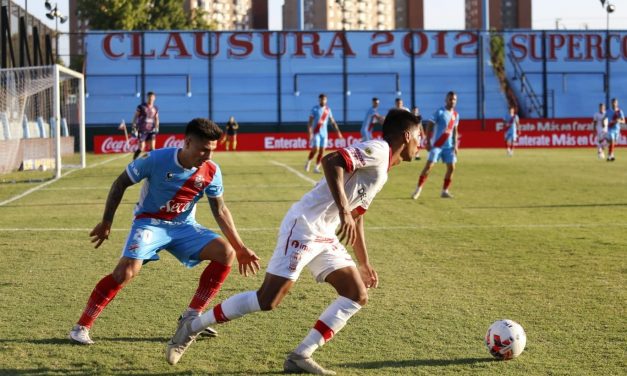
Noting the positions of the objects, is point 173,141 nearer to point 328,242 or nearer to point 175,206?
point 175,206

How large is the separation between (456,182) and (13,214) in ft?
34.1

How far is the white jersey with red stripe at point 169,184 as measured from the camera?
630cm

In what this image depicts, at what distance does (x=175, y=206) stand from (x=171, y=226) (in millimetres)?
143

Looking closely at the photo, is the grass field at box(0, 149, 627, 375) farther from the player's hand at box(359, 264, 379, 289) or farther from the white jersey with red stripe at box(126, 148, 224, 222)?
the white jersey with red stripe at box(126, 148, 224, 222)

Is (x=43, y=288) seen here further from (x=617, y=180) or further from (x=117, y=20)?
(x=117, y=20)

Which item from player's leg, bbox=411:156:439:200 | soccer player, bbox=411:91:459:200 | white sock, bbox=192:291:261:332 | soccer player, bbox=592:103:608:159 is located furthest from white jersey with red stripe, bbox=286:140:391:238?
soccer player, bbox=592:103:608:159

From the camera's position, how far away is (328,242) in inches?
222

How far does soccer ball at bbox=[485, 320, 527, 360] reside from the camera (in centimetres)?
587

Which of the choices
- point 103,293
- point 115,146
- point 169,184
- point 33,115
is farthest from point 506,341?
point 115,146

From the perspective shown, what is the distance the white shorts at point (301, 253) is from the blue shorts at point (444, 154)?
12.5 meters

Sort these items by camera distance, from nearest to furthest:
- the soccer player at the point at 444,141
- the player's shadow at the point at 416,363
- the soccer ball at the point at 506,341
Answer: the player's shadow at the point at 416,363, the soccer ball at the point at 506,341, the soccer player at the point at 444,141

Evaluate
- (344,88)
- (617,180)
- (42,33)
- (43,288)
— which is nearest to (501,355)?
(43,288)

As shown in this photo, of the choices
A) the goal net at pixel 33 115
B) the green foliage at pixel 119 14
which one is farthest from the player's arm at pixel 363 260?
the green foliage at pixel 119 14

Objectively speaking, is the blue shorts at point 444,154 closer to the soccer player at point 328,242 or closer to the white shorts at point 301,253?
the soccer player at point 328,242
